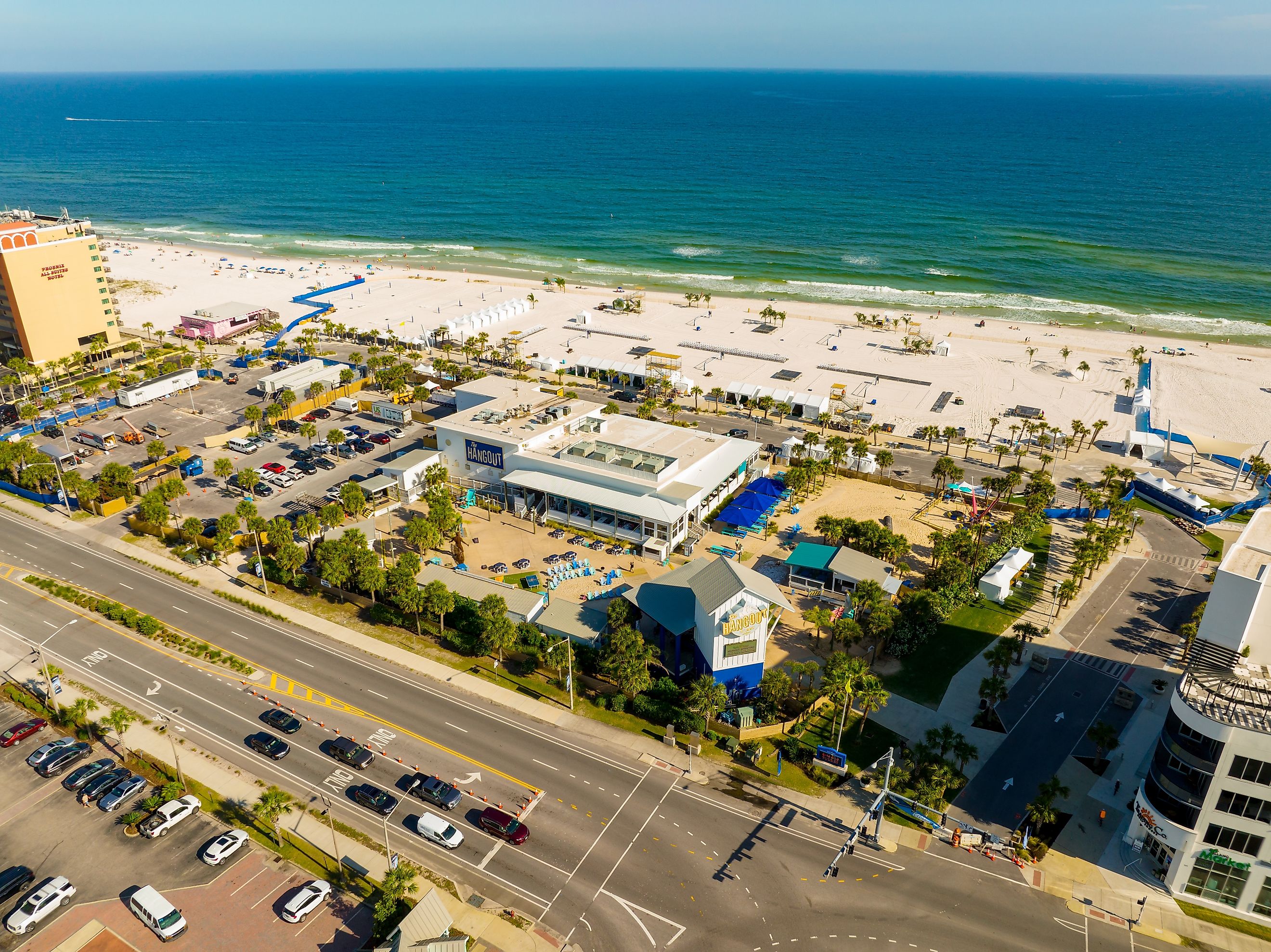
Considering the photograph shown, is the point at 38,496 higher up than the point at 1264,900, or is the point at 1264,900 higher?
the point at 38,496

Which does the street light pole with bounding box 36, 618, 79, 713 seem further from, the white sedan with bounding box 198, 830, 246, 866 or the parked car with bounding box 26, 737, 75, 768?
the white sedan with bounding box 198, 830, 246, 866

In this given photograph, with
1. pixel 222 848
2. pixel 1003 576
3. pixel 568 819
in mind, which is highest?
pixel 1003 576

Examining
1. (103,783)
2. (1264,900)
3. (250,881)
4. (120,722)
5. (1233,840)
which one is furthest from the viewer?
(120,722)

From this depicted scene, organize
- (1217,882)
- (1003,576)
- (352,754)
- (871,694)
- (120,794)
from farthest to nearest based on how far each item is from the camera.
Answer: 1. (1003,576)
2. (871,694)
3. (352,754)
4. (120,794)
5. (1217,882)

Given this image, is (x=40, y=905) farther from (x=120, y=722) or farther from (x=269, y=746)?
(x=269, y=746)

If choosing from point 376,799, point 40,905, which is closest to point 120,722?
point 40,905

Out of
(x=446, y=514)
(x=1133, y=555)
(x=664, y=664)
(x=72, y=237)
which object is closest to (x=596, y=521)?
(x=446, y=514)

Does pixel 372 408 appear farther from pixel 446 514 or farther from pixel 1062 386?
pixel 1062 386
